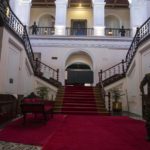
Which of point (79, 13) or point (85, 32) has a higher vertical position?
point (79, 13)

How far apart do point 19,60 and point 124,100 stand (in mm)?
5775

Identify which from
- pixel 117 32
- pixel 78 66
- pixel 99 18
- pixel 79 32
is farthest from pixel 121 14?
pixel 78 66

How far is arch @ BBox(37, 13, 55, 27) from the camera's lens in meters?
20.2

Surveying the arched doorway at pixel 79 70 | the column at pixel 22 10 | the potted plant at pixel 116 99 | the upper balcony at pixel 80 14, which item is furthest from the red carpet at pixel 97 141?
the upper balcony at pixel 80 14

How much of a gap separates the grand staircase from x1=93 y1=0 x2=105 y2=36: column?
533 centimetres

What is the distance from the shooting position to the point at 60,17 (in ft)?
56.2

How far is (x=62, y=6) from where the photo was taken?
17.3 metres

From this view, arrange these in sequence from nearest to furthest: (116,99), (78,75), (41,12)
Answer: (116,99), (78,75), (41,12)

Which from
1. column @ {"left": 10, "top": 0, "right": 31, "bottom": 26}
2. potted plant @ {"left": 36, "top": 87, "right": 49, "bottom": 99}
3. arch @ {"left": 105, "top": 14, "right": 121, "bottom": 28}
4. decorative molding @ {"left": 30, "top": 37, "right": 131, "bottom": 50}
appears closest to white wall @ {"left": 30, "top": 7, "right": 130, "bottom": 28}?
arch @ {"left": 105, "top": 14, "right": 121, "bottom": 28}

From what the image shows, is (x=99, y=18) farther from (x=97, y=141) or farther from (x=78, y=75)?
(x=97, y=141)

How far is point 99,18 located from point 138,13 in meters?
3.03

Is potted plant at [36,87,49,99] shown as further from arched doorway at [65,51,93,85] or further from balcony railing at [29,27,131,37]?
balcony railing at [29,27,131,37]

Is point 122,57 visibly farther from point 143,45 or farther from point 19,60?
point 19,60

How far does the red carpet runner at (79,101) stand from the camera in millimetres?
10547
